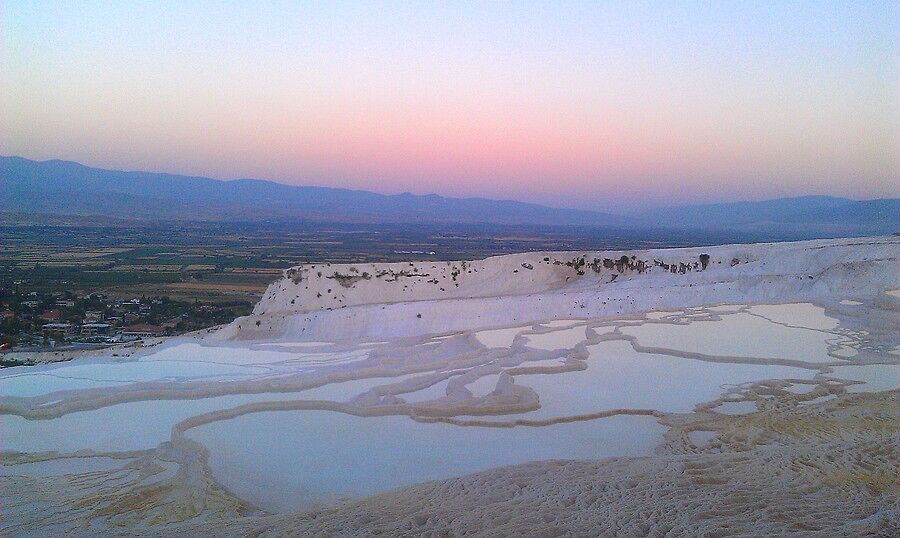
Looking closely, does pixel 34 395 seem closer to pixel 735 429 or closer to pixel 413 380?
pixel 413 380

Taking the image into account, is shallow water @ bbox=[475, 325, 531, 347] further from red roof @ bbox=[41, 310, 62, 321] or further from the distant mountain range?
red roof @ bbox=[41, 310, 62, 321]

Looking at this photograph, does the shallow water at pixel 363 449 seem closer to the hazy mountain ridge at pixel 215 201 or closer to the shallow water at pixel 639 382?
the shallow water at pixel 639 382

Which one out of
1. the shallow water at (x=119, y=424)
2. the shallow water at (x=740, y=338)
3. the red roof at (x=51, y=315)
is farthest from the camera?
the red roof at (x=51, y=315)

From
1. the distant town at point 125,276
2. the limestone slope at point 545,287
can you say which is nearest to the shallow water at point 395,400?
the limestone slope at point 545,287

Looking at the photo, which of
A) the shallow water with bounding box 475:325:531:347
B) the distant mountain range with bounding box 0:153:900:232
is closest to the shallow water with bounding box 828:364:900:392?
the shallow water with bounding box 475:325:531:347

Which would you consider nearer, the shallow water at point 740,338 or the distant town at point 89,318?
the shallow water at point 740,338

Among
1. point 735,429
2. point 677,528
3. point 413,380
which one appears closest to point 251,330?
point 413,380
